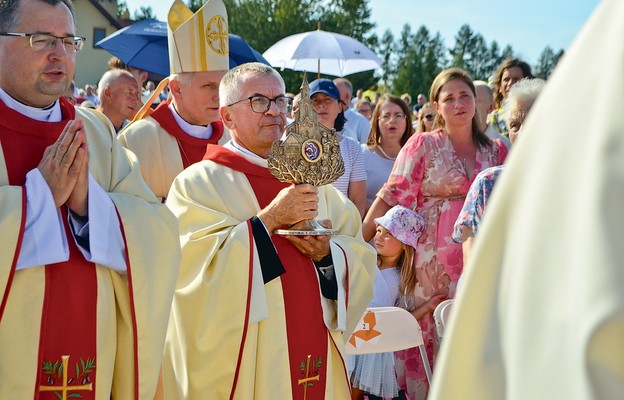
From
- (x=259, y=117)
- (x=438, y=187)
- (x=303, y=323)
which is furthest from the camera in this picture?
(x=438, y=187)

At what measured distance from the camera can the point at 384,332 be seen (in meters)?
5.23

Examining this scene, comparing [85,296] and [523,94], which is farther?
[523,94]

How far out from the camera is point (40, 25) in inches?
131

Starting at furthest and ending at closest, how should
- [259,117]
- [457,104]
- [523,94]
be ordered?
[457,104]
[523,94]
[259,117]

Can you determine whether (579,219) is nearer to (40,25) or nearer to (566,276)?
(566,276)

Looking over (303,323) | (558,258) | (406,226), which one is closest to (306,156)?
(303,323)

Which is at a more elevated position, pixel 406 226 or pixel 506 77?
pixel 506 77

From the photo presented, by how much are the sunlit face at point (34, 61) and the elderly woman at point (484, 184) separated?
7.35 feet

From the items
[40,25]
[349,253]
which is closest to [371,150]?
[349,253]

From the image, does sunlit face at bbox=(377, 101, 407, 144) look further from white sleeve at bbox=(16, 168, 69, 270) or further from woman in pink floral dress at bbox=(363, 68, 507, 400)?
white sleeve at bbox=(16, 168, 69, 270)

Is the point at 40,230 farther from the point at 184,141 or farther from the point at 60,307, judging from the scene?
the point at 184,141

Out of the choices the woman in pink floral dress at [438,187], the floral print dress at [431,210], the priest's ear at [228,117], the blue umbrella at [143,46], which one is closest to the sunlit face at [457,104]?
the woman in pink floral dress at [438,187]

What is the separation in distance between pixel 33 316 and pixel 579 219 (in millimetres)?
2631

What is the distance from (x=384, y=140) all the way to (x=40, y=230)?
4990 millimetres
